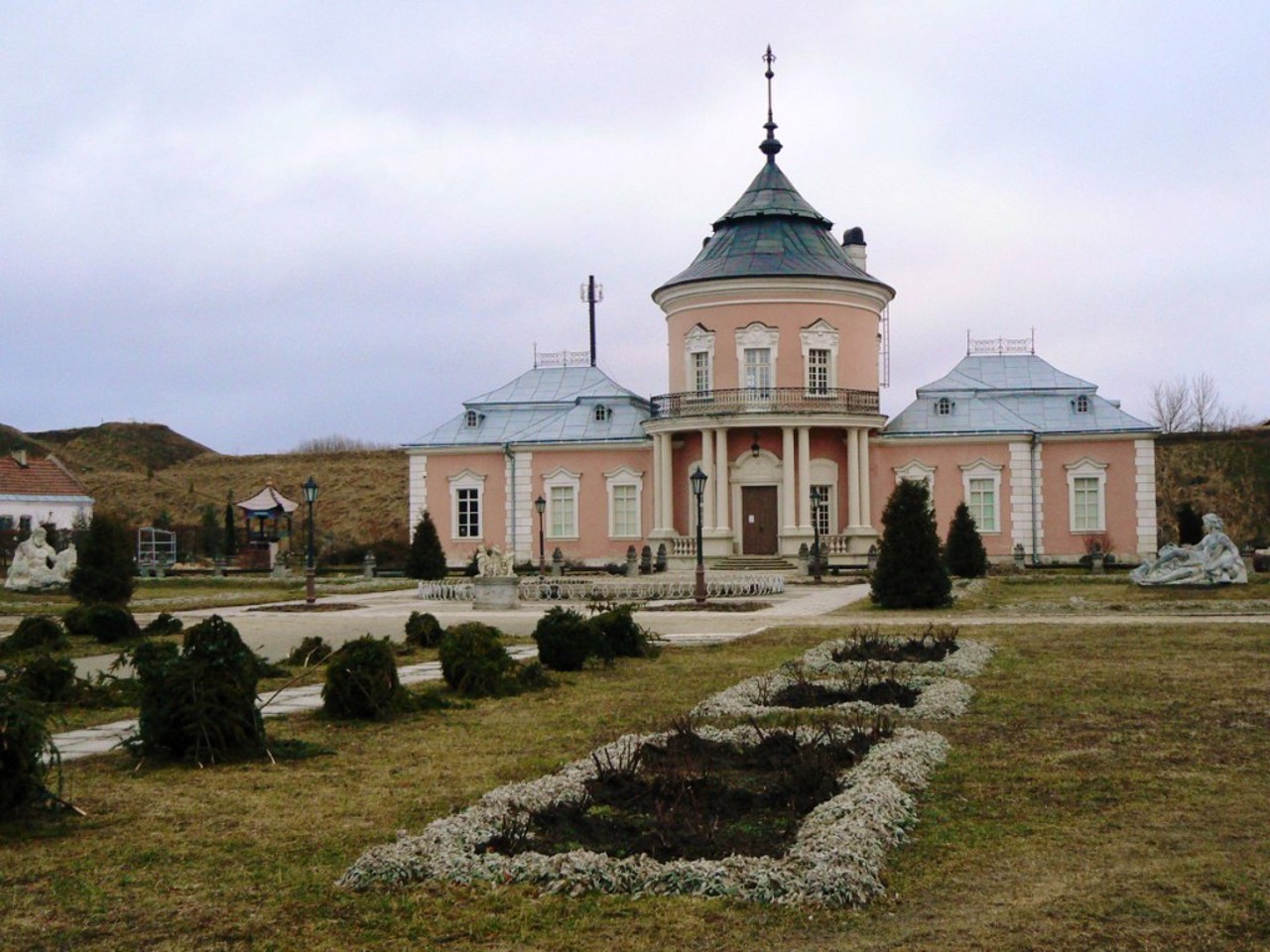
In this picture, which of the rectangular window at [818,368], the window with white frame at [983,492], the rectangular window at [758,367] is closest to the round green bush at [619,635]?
the rectangular window at [758,367]

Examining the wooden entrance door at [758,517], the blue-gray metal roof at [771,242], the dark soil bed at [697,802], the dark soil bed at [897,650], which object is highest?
the blue-gray metal roof at [771,242]

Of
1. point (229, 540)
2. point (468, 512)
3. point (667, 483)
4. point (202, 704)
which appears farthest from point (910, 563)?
point (229, 540)

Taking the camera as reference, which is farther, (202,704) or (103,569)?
(103,569)

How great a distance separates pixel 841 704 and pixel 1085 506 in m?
33.1

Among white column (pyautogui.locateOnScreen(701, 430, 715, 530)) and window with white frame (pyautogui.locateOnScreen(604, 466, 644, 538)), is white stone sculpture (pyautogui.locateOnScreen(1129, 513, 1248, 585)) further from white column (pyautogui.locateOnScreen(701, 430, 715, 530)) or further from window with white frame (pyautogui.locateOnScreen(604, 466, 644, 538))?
window with white frame (pyautogui.locateOnScreen(604, 466, 644, 538))

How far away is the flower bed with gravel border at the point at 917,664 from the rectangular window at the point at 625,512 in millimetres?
28681

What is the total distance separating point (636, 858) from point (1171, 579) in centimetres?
2157

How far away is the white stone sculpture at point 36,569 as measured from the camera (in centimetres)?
3353

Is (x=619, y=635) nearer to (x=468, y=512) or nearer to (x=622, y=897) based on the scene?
(x=622, y=897)

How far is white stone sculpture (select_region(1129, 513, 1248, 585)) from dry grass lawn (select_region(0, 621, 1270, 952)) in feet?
47.8

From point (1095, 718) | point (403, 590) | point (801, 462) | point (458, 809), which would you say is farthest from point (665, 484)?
point (458, 809)

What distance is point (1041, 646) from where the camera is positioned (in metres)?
15.9

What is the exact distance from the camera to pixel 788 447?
1607 inches

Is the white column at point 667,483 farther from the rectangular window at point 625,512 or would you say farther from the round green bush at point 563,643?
the round green bush at point 563,643
